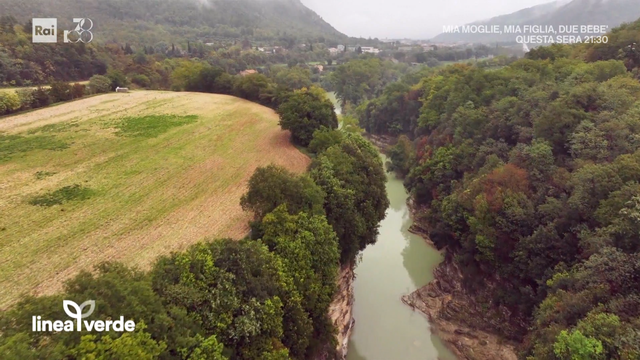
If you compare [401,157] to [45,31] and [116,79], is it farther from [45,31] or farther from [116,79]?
[45,31]

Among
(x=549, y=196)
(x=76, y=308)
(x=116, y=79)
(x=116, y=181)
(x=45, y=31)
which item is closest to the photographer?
(x=76, y=308)

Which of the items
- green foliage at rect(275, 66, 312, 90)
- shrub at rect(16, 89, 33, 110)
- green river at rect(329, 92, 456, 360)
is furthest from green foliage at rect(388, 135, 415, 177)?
shrub at rect(16, 89, 33, 110)

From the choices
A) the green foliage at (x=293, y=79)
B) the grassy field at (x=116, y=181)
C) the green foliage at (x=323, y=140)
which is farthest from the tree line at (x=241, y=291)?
the green foliage at (x=293, y=79)

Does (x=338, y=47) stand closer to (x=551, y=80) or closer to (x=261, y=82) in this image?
(x=261, y=82)

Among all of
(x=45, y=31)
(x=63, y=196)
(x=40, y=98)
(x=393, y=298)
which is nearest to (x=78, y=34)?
(x=45, y=31)

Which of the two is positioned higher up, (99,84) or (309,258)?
(99,84)

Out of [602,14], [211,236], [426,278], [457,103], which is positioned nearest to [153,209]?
[211,236]

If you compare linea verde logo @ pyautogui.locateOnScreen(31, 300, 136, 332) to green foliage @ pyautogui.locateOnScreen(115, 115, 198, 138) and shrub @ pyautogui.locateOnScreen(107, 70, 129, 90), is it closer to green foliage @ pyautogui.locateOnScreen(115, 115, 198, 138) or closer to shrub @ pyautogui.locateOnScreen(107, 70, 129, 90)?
green foliage @ pyautogui.locateOnScreen(115, 115, 198, 138)
